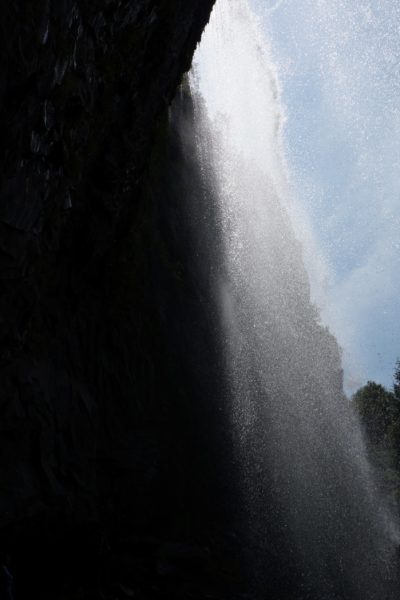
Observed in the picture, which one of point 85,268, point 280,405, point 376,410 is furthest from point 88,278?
point 376,410

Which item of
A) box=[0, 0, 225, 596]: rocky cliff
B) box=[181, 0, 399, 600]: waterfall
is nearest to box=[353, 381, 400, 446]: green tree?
box=[181, 0, 399, 600]: waterfall

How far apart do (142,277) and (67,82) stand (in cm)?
1058

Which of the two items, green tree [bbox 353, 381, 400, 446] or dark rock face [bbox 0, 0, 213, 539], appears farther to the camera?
green tree [bbox 353, 381, 400, 446]

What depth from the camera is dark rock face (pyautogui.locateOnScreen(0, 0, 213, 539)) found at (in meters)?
8.66

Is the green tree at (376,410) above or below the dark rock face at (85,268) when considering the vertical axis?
above

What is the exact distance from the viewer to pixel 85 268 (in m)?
14.4

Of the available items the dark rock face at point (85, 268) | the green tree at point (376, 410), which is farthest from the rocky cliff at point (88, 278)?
the green tree at point (376, 410)

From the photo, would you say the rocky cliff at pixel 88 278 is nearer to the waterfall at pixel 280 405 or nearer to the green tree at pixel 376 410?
the waterfall at pixel 280 405

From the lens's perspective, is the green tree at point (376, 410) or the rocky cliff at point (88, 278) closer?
the rocky cliff at point (88, 278)

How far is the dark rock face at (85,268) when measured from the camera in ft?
28.4

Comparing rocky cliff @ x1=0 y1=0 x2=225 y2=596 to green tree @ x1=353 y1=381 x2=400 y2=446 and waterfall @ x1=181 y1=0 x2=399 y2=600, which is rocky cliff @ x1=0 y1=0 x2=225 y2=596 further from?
green tree @ x1=353 y1=381 x2=400 y2=446

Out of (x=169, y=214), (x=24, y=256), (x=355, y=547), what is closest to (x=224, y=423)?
(x=169, y=214)

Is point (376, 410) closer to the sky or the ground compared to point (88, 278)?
closer to the sky

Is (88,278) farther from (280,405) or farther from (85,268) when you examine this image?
(280,405)
